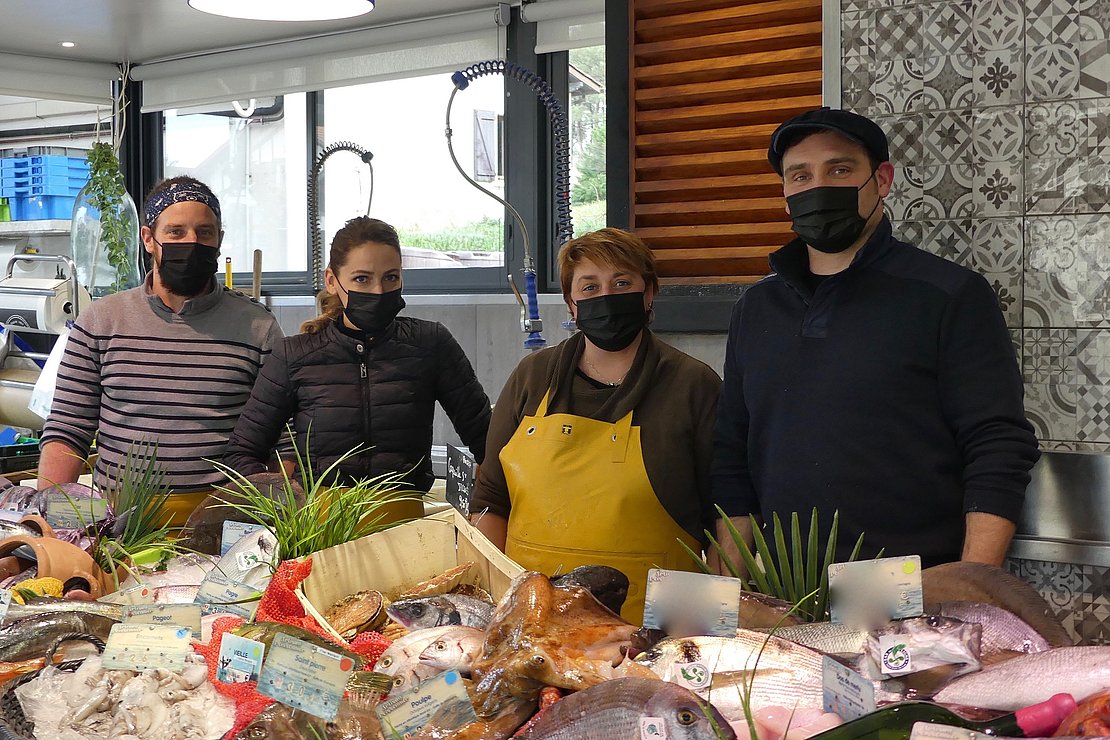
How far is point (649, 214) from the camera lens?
312 cm

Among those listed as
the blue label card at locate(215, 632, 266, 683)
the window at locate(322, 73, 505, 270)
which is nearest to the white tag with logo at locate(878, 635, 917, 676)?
the blue label card at locate(215, 632, 266, 683)

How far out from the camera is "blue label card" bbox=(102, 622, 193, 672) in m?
1.41

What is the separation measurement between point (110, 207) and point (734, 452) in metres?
4.72

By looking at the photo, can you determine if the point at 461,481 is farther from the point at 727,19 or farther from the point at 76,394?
the point at 727,19

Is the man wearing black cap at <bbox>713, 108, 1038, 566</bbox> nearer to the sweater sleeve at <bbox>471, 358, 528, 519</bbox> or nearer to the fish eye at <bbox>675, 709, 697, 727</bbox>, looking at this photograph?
the sweater sleeve at <bbox>471, 358, 528, 519</bbox>

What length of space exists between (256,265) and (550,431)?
2.70 m

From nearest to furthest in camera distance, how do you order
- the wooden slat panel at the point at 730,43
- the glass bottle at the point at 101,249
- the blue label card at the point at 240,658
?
the blue label card at the point at 240,658
the wooden slat panel at the point at 730,43
the glass bottle at the point at 101,249

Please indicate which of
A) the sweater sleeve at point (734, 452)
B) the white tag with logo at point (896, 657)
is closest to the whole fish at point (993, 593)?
the white tag with logo at point (896, 657)

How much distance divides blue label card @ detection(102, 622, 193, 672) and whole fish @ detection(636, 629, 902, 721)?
0.66m

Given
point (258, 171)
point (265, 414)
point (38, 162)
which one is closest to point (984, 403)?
point (265, 414)

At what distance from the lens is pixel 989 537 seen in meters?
1.82

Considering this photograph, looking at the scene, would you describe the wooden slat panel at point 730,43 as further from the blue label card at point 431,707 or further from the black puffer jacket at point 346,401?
the blue label card at point 431,707

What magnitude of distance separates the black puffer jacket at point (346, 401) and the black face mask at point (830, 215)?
117cm

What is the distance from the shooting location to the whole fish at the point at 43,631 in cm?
151
